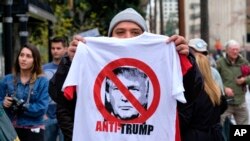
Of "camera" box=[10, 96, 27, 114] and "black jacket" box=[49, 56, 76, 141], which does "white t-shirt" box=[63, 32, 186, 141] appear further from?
"camera" box=[10, 96, 27, 114]

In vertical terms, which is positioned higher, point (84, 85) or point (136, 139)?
point (84, 85)

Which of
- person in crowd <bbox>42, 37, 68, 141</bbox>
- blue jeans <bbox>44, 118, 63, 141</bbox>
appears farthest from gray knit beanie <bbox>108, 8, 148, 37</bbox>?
blue jeans <bbox>44, 118, 63, 141</bbox>

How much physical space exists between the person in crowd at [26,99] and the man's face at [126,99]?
2986 millimetres

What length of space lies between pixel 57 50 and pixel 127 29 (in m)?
5.35

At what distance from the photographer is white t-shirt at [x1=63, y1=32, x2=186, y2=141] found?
442 cm

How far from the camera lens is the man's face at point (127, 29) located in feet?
14.6

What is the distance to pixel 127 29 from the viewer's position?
14.6ft

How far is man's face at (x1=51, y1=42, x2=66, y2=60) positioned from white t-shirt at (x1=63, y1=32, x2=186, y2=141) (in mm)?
5183

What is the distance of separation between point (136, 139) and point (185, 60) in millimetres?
546

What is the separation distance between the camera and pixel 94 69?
450cm

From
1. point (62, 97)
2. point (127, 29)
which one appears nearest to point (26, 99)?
point (62, 97)

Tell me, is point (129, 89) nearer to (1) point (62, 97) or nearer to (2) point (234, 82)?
(1) point (62, 97)

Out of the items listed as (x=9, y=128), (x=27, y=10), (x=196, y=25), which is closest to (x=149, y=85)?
(x=9, y=128)

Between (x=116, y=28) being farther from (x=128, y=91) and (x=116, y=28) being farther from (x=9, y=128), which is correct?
(x=9, y=128)
